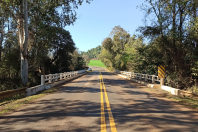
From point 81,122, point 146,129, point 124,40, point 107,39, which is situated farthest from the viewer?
point 107,39

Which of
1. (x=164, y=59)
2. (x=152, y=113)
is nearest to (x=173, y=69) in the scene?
(x=164, y=59)

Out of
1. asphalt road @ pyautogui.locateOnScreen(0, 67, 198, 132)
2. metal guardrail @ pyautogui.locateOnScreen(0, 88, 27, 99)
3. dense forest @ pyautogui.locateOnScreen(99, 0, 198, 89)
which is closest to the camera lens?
asphalt road @ pyautogui.locateOnScreen(0, 67, 198, 132)

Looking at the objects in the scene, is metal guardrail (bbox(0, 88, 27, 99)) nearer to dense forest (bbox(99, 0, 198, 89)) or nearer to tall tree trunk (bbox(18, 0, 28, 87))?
tall tree trunk (bbox(18, 0, 28, 87))

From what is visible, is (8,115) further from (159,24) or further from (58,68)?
(58,68)

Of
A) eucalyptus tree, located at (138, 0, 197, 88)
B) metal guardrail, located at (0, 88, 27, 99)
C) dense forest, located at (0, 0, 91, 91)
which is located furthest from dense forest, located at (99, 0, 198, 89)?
metal guardrail, located at (0, 88, 27, 99)

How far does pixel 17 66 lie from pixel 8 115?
67.5ft

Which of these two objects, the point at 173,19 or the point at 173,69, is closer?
the point at 173,19

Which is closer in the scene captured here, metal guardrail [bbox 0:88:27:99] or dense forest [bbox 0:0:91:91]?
metal guardrail [bbox 0:88:27:99]

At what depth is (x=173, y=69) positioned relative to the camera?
1762 centimetres

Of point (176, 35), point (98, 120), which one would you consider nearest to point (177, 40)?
point (176, 35)

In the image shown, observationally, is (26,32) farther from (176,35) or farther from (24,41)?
(176,35)

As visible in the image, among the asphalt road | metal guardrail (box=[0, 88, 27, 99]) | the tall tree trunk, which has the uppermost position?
the tall tree trunk

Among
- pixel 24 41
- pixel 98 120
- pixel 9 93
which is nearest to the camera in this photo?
pixel 98 120

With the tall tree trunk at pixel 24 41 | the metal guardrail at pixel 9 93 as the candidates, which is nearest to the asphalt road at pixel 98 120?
the metal guardrail at pixel 9 93
